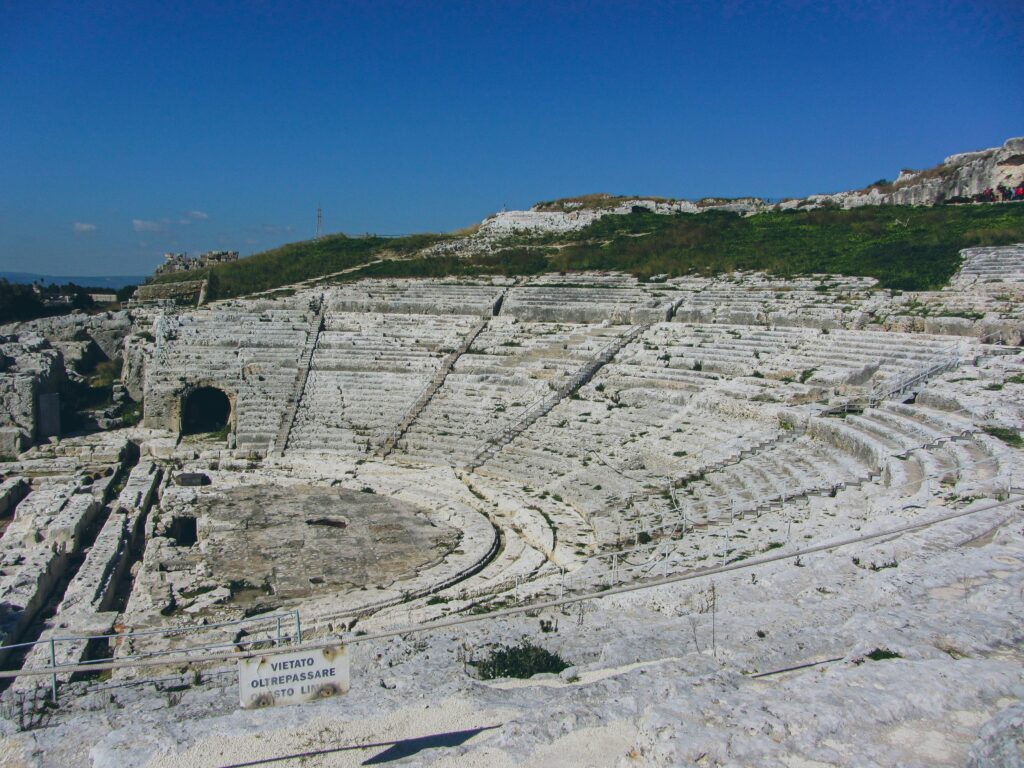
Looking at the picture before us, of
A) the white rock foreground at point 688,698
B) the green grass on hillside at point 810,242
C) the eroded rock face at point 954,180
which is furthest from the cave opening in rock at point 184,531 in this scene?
the eroded rock face at point 954,180

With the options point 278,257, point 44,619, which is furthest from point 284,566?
point 278,257

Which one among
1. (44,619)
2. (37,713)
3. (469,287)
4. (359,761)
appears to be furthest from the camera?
(469,287)

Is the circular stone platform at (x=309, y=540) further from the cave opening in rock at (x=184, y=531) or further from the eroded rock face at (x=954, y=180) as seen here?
the eroded rock face at (x=954, y=180)

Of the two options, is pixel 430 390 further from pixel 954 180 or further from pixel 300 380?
pixel 954 180

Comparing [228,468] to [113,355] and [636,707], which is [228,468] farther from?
[636,707]

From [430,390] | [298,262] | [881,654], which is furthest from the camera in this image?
[298,262]

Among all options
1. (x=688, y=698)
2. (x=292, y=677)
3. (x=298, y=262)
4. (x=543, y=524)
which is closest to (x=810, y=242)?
(x=543, y=524)
